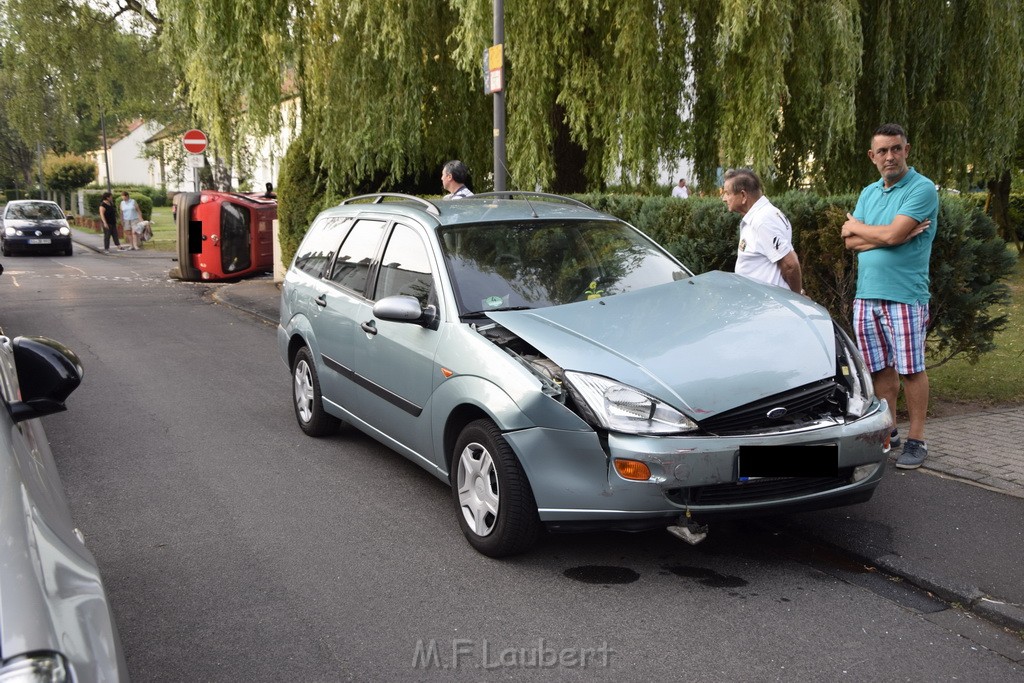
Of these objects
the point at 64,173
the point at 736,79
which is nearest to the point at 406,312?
the point at 736,79

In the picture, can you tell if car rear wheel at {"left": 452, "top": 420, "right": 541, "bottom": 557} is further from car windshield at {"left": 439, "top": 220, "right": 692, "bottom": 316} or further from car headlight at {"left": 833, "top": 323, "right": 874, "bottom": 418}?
car headlight at {"left": 833, "top": 323, "right": 874, "bottom": 418}

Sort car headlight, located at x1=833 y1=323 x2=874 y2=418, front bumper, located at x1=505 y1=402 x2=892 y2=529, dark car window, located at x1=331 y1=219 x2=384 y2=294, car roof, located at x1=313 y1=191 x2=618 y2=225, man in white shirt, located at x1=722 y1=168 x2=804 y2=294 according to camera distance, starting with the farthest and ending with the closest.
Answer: dark car window, located at x1=331 y1=219 x2=384 y2=294 → man in white shirt, located at x1=722 y1=168 x2=804 y2=294 → car roof, located at x1=313 y1=191 x2=618 y2=225 → car headlight, located at x1=833 y1=323 x2=874 y2=418 → front bumper, located at x1=505 y1=402 x2=892 y2=529

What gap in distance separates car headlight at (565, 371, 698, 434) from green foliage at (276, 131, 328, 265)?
1184 cm

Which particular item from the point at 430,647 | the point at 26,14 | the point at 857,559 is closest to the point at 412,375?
the point at 430,647

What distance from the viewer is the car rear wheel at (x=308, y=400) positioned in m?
6.75

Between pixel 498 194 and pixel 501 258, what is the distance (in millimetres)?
1422

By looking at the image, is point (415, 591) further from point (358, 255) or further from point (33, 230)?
point (33, 230)

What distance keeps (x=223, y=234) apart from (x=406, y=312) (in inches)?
591

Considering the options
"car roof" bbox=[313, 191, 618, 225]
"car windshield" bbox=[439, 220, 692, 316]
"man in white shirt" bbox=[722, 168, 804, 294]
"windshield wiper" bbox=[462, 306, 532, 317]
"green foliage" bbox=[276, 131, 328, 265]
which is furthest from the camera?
"green foliage" bbox=[276, 131, 328, 265]

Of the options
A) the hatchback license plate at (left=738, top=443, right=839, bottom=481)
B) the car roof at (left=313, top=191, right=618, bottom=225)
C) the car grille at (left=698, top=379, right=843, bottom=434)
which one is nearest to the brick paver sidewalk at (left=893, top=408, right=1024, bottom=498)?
the car grille at (left=698, top=379, right=843, bottom=434)

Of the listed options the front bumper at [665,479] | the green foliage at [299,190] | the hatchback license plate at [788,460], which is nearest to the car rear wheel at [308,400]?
the front bumper at [665,479]

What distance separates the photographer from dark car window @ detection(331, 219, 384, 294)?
6117mm

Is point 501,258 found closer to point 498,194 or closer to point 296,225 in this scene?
point 498,194

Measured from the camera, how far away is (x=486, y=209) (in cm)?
588
